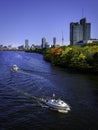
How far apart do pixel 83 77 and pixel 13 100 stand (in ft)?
118

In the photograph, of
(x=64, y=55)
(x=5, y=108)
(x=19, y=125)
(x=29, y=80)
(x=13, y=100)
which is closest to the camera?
(x=19, y=125)

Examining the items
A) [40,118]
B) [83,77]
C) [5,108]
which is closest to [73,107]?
[40,118]

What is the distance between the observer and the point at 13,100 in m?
53.1

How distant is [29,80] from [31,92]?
17.0 metres

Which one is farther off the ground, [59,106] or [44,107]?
[59,106]

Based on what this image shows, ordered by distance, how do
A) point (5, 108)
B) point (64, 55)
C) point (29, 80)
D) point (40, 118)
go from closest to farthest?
point (40, 118) → point (5, 108) → point (29, 80) → point (64, 55)

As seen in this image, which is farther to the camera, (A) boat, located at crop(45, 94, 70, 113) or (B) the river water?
(A) boat, located at crop(45, 94, 70, 113)

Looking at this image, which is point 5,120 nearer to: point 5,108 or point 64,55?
point 5,108

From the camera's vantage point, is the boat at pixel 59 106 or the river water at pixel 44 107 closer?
the river water at pixel 44 107

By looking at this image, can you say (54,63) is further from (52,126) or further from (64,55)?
(52,126)

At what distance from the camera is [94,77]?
84.4m

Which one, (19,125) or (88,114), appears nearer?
(19,125)

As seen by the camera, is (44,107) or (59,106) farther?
(44,107)

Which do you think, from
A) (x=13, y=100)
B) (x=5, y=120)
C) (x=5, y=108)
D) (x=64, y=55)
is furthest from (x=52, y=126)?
(x=64, y=55)
